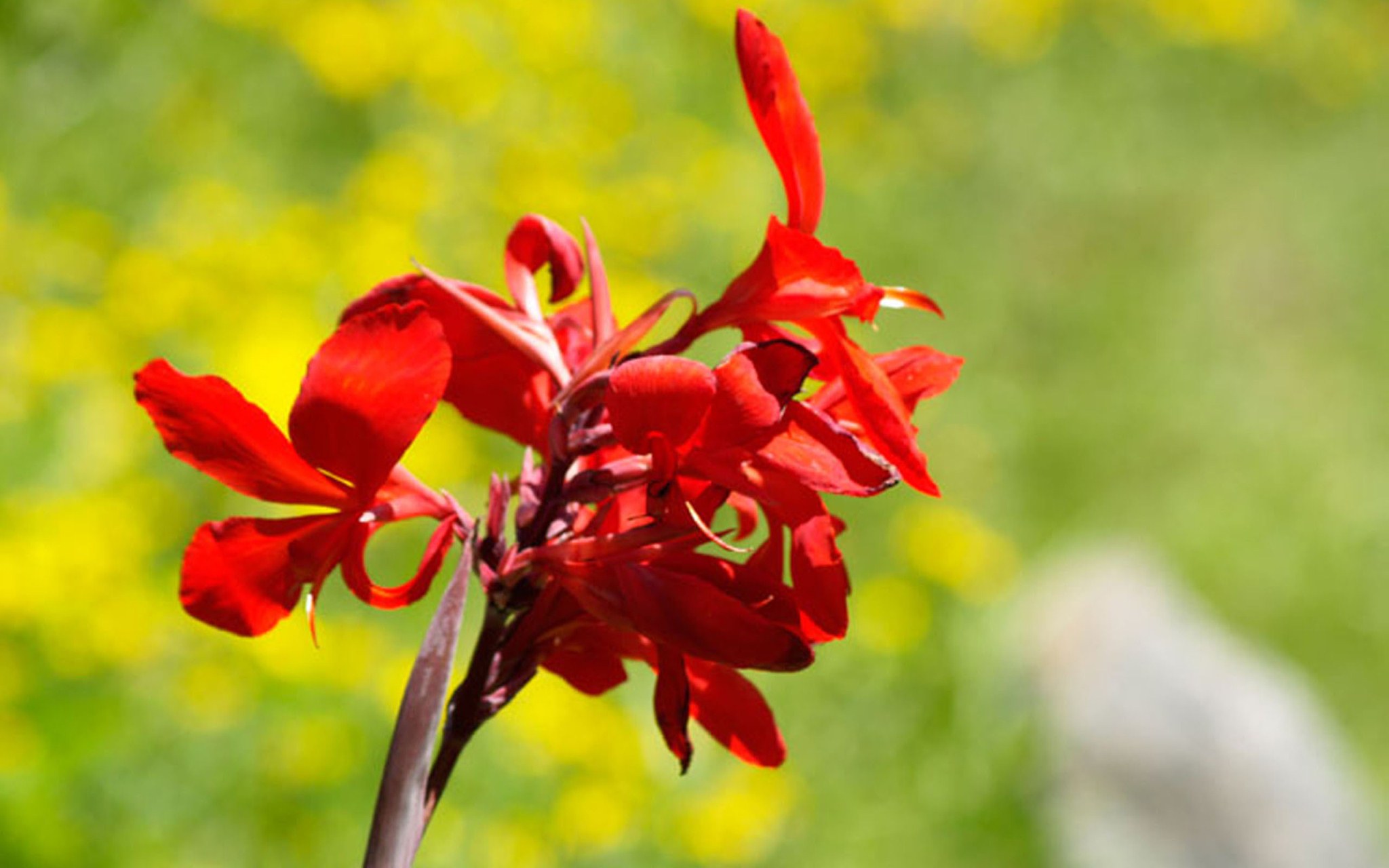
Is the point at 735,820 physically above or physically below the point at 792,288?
below

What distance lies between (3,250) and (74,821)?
49.5 inches

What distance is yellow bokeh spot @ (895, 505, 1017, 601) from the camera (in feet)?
10.4

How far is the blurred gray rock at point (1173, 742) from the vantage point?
10.7 ft

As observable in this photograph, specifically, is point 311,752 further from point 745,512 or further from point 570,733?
point 745,512

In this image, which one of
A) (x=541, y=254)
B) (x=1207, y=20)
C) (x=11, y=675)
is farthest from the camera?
(x=1207, y=20)

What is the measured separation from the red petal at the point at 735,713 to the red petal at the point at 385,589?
5.3 inches

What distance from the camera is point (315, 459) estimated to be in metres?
0.71

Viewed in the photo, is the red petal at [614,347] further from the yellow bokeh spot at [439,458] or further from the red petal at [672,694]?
the yellow bokeh spot at [439,458]

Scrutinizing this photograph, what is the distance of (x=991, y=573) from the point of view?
330cm

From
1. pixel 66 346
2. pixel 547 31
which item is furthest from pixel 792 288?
pixel 547 31

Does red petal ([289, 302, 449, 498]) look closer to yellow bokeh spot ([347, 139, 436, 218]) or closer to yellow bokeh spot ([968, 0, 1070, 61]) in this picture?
yellow bokeh spot ([347, 139, 436, 218])

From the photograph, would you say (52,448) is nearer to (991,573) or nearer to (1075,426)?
(991,573)

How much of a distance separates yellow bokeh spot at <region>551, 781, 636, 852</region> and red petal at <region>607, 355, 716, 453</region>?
152 centimetres

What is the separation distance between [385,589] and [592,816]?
143cm
